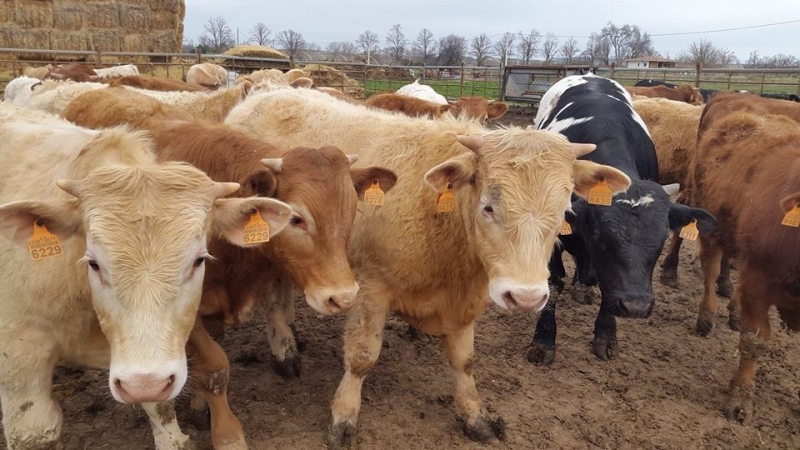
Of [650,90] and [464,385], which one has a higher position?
[650,90]

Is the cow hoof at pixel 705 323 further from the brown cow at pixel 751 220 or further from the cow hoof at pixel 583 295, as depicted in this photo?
the cow hoof at pixel 583 295

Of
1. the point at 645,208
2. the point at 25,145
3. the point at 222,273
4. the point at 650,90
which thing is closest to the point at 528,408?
the point at 645,208

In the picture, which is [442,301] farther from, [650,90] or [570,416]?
[650,90]

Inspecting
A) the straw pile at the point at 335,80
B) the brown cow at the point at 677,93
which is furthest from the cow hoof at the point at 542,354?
the straw pile at the point at 335,80

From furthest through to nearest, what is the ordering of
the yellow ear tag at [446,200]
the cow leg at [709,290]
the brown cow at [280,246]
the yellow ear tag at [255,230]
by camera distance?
1. the cow leg at [709,290]
2. the yellow ear tag at [446,200]
3. the brown cow at [280,246]
4. the yellow ear tag at [255,230]

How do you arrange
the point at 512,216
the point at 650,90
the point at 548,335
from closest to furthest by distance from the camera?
the point at 512,216, the point at 548,335, the point at 650,90

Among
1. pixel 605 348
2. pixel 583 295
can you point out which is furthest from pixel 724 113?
pixel 605 348

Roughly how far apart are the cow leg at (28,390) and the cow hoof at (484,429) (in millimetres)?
2354

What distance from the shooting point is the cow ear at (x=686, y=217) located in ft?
13.6

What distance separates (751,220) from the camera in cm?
415

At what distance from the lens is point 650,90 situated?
13.8 m

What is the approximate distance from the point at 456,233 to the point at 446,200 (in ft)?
0.86

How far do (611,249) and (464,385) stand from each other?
1418mm

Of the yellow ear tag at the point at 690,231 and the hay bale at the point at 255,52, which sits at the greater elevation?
the hay bale at the point at 255,52
